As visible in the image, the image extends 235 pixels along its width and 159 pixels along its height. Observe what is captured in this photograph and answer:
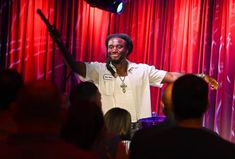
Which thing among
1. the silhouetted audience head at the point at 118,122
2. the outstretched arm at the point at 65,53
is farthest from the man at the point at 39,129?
the outstretched arm at the point at 65,53

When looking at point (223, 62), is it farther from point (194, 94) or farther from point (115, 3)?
point (194, 94)

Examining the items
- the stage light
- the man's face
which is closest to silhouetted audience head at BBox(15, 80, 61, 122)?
the man's face

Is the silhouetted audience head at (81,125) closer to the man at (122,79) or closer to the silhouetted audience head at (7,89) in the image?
the silhouetted audience head at (7,89)

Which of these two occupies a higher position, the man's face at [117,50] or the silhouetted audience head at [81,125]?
the man's face at [117,50]

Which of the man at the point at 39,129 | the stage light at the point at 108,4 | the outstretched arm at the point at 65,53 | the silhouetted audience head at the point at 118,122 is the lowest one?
the silhouetted audience head at the point at 118,122

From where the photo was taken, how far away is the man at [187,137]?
1774mm

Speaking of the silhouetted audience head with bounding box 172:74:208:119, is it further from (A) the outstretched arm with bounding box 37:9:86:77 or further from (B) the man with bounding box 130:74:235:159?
(A) the outstretched arm with bounding box 37:9:86:77

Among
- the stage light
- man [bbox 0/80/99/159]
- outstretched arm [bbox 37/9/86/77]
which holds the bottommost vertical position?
man [bbox 0/80/99/159]

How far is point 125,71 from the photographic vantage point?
493 centimetres

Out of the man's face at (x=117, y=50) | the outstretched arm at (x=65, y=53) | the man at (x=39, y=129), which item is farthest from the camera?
the man's face at (x=117, y=50)

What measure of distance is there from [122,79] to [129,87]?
0.11 metres

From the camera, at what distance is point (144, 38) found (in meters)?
6.20

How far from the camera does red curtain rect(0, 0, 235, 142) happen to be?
5.81m

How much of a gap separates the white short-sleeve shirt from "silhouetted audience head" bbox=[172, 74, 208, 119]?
292 centimetres
